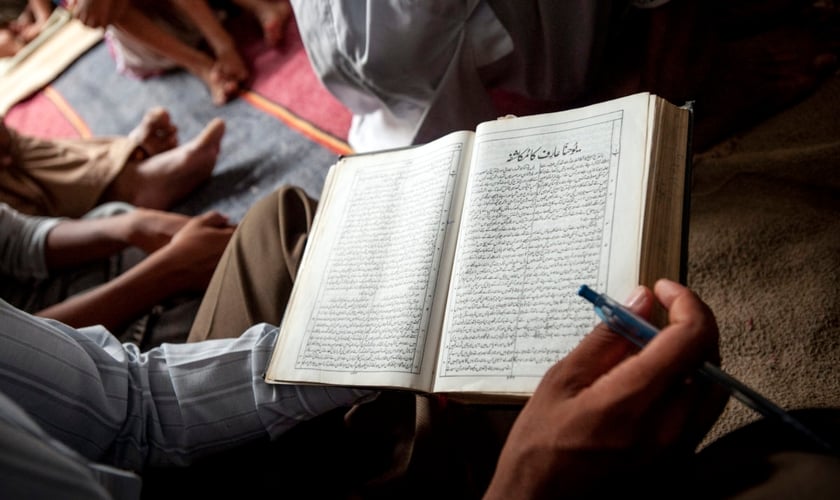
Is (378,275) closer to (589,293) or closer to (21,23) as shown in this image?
(589,293)

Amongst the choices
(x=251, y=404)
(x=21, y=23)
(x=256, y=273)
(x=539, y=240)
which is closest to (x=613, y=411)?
(x=539, y=240)

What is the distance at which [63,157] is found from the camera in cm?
140

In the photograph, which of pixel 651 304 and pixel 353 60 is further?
pixel 353 60

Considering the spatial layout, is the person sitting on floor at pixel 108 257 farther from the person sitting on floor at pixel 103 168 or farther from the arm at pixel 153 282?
the person sitting on floor at pixel 103 168

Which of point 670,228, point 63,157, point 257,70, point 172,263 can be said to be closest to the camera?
point 670,228

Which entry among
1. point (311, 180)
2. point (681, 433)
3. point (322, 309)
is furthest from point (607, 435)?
point (311, 180)

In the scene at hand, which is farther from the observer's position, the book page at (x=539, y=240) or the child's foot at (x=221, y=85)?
the child's foot at (x=221, y=85)

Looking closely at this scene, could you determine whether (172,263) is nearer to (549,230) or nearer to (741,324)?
(549,230)

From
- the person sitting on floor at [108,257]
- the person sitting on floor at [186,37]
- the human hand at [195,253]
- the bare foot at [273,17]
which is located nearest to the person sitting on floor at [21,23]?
the person sitting on floor at [186,37]

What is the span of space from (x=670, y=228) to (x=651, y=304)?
0.33 feet

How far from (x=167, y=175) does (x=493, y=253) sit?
120 cm

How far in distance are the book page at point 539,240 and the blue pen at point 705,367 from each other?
0.05 meters

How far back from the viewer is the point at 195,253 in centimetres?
100

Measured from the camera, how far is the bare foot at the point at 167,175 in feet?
4.77
